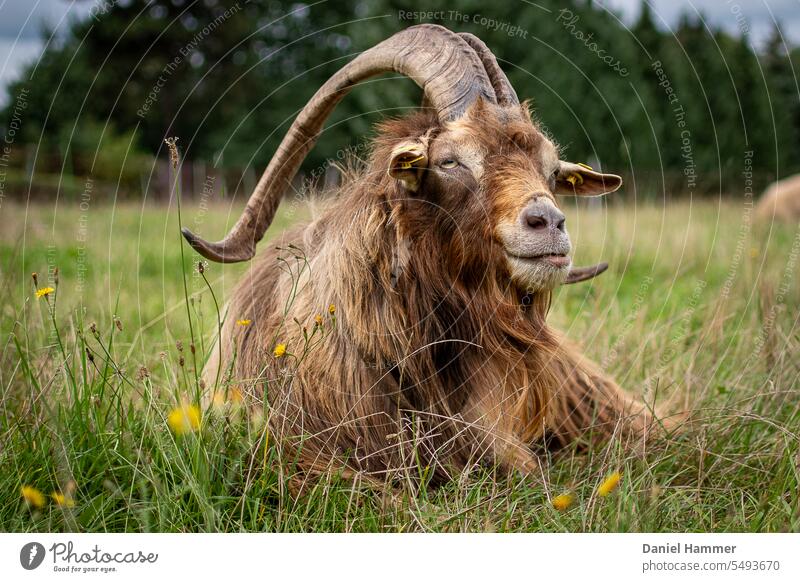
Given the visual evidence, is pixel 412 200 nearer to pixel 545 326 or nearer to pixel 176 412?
pixel 545 326

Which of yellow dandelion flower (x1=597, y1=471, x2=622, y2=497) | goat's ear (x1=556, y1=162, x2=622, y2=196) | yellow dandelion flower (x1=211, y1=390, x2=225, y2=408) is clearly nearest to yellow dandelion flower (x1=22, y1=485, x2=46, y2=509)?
yellow dandelion flower (x1=211, y1=390, x2=225, y2=408)

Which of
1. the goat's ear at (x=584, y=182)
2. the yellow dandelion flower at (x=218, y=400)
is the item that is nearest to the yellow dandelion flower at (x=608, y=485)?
the goat's ear at (x=584, y=182)

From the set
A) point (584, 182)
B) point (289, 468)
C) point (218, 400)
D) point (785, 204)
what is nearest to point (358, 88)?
point (785, 204)

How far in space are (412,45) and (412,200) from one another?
0.75m

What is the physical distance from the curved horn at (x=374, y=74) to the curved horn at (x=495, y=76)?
0.11 m

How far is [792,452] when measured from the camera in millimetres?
3484

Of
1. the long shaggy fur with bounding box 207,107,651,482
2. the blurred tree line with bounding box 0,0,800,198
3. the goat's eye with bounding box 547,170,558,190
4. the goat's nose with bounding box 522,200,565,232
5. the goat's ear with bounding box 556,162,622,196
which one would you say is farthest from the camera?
the blurred tree line with bounding box 0,0,800,198

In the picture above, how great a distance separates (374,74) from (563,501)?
2009mm

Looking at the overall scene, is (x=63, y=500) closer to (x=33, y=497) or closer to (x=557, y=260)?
(x=33, y=497)

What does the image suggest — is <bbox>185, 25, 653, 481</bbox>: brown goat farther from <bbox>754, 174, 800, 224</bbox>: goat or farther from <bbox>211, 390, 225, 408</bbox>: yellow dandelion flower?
<bbox>754, 174, 800, 224</bbox>: goat

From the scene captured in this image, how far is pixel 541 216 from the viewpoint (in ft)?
9.89

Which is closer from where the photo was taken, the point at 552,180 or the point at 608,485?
the point at 608,485

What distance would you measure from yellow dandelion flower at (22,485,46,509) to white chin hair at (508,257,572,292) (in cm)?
190
